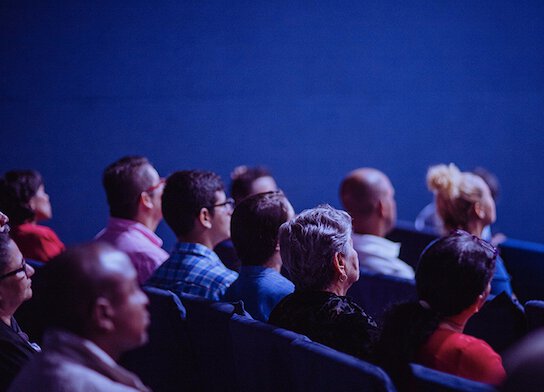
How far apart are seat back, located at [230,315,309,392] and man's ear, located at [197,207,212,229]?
1.09 m

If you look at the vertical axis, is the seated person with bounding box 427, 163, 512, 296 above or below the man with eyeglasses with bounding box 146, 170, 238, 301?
above

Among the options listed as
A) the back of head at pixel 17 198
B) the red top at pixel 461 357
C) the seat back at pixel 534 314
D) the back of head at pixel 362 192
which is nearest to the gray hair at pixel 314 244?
the red top at pixel 461 357

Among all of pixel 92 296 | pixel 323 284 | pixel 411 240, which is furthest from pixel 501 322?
pixel 411 240

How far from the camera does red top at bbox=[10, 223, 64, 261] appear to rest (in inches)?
167

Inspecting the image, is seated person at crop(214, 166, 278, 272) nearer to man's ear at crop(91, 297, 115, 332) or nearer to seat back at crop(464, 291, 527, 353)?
seat back at crop(464, 291, 527, 353)

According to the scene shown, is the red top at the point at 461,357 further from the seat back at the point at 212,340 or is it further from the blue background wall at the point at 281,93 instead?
the blue background wall at the point at 281,93

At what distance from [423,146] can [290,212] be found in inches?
189

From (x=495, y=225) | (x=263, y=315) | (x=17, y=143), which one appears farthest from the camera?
(x=495, y=225)

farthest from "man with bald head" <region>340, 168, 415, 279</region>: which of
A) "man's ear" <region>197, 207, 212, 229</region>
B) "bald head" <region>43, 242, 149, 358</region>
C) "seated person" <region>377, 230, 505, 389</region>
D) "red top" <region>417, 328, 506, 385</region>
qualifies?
"bald head" <region>43, 242, 149, 358</region>

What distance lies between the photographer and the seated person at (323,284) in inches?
97.4

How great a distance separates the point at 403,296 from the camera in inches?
131

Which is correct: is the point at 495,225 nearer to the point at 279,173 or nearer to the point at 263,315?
the point at 279,173

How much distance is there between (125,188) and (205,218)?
0.72 metres

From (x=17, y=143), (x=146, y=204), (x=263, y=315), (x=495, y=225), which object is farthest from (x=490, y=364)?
(x=495, y=225)
